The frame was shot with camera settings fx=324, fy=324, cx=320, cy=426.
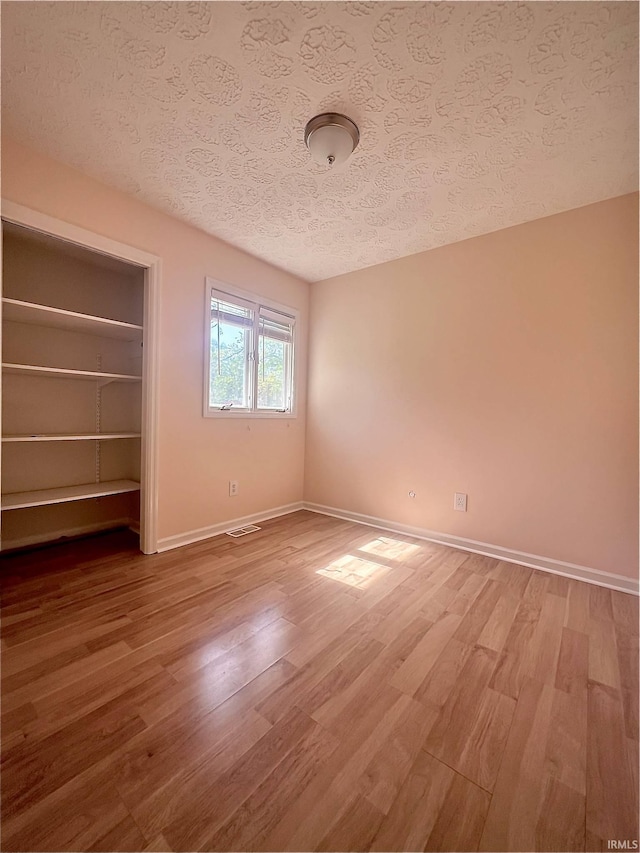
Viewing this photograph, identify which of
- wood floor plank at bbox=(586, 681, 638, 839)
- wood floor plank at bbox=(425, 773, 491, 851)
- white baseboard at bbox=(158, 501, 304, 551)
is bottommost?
wood floor plank at bbox=(586, 681, 638, 839)

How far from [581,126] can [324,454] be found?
2897mm

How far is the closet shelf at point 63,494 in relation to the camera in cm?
201

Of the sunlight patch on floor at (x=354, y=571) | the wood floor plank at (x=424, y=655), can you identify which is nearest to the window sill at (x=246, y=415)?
the sunlight patch on floor at (x=354, y=571)

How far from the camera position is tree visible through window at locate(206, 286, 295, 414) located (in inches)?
111

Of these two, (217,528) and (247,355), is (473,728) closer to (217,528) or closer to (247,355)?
(217,528)

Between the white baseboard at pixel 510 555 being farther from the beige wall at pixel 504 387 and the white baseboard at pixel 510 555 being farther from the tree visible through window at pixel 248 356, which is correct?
the tree visible through window at pixel 248 356

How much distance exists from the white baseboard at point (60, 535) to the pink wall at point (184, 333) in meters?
0.87

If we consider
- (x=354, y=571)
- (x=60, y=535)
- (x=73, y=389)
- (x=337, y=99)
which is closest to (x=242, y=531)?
(x=354, y=571)

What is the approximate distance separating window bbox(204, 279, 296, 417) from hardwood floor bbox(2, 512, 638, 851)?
60.4 inches

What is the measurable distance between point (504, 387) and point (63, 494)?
3.29m

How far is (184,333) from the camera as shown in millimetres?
2533

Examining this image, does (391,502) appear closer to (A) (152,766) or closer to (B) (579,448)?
(B) (579,448)

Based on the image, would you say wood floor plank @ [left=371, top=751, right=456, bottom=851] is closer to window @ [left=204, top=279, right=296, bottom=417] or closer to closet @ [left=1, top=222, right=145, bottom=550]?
closet @ [left=1, top=222, right=145, bottom=550]

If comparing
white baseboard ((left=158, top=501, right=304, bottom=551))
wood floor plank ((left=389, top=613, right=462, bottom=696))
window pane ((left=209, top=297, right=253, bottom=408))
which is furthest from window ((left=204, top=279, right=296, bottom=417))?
wood floor plank ((left=389, top=613, right=462, bottom=696))
